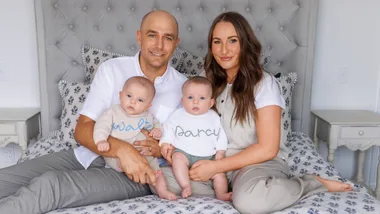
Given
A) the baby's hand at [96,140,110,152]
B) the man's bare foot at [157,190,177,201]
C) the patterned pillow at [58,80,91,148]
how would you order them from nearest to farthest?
the man's bare foot at [157,190,177,201] → the baby's hand at [96,140,110,152] → the patterned pillow at [58,80,91,148]

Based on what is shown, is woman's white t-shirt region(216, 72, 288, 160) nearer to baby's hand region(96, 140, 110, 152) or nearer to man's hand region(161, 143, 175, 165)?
man's hand region(161, 143, 175, 165)

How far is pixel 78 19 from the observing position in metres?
2.29

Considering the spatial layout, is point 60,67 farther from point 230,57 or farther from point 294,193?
point 294,193

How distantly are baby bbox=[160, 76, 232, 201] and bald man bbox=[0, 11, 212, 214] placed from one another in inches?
3.6

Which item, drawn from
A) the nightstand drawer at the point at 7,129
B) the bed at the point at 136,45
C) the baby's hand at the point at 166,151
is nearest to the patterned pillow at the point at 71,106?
the bed at the point at 136,45

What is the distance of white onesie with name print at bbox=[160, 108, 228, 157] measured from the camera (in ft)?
5.07

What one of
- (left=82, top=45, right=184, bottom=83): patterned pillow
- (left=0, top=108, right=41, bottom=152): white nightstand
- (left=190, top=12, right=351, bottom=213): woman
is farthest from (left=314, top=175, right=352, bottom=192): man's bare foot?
(left=0, top=108, right=41, bottom=152): white nightstand

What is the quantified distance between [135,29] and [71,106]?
63 centimetres

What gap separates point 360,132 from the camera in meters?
2.23

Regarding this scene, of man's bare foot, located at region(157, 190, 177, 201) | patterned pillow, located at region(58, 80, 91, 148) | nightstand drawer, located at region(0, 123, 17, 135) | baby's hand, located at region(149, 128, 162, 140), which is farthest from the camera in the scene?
nightstand drawer, located at region(0, 123, 17, 135)

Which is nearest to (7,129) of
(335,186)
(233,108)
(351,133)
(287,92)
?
(233,108)

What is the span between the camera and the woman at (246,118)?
1476mm

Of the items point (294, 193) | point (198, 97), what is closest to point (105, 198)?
point (198, 97)

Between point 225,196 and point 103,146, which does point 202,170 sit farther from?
point 103,146
